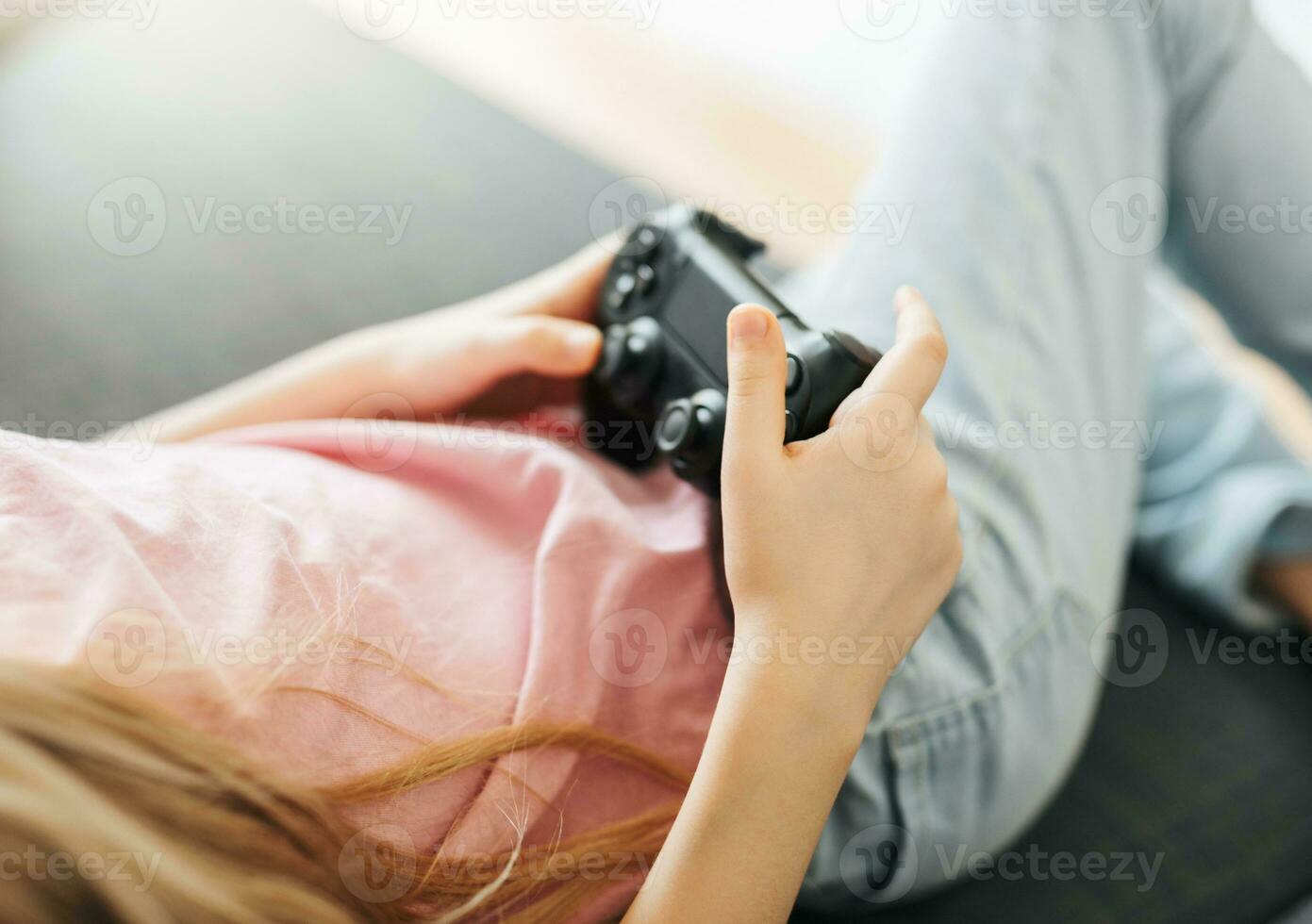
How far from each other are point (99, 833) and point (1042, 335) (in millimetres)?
490

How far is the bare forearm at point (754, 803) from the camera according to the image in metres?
0.33

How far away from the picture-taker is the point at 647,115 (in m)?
1.09

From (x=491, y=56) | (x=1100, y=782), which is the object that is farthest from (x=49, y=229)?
(x=1100, y=782)

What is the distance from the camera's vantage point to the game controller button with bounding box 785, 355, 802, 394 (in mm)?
362

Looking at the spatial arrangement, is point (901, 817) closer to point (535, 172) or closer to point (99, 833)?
point (99, 833)
